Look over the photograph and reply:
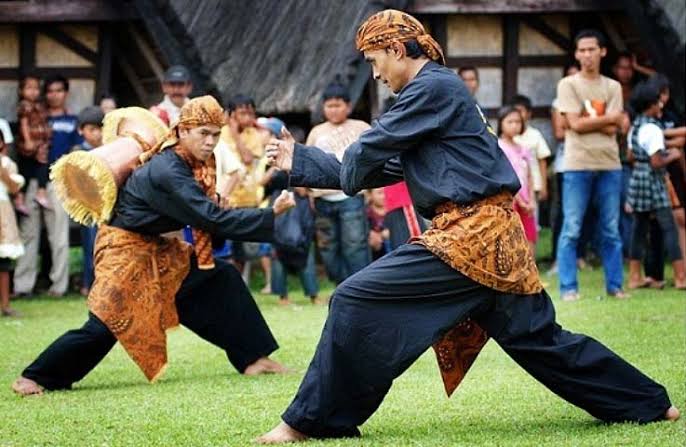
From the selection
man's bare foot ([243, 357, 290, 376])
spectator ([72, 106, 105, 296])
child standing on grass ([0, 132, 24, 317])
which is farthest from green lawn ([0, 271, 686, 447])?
spectator ([72, 106, 105, 296])

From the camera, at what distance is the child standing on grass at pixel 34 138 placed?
15.7 m

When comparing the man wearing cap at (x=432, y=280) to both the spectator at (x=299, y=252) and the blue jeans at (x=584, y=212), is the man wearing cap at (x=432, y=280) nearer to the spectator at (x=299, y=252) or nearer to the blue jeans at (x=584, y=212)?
the blue jeans at (x=584, y=212)

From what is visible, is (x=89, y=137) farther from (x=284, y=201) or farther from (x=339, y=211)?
(x=284, y=201)

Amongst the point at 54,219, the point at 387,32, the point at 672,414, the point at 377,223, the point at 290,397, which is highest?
the point at 387,32

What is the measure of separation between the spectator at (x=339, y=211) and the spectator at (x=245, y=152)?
585mm

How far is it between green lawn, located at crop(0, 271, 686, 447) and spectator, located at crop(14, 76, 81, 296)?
3508mm

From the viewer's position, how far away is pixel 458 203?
23.0ft

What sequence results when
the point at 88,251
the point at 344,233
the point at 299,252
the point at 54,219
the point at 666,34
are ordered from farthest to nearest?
1. the point at 666,34
2. the point at 54,219
3. the point at 88,251
4. the point at 344,233
5. the point at 299,252

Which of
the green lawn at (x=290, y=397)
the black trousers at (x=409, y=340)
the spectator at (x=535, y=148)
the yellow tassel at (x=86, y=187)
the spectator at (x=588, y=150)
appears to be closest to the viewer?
the black trousers at (x=409, y=340)

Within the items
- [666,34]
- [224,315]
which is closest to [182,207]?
[224,315]

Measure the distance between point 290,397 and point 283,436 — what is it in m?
1.67

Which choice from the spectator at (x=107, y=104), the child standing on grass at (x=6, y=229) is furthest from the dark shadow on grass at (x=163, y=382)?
the spectator at (x=107, y=104)

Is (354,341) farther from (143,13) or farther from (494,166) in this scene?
(143,13)

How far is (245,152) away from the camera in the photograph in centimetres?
1513
